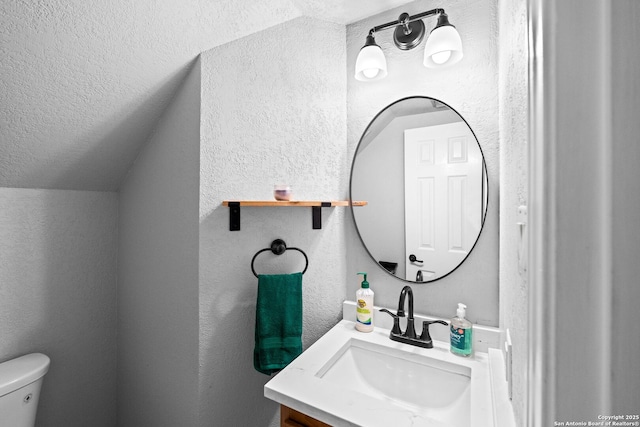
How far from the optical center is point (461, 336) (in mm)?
1154

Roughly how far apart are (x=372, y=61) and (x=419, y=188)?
0.59 metres

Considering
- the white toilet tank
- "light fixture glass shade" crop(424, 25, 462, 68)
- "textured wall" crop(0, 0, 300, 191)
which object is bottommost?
the white toilet tank

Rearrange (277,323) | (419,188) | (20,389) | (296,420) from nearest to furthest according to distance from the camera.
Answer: (296,420), (20,389), (277,323), (419,188)

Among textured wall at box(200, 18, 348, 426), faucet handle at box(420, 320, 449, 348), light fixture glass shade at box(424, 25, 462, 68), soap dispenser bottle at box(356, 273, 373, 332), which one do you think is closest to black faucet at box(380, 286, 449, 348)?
faucet handle at box(420, 320, 449, 348)

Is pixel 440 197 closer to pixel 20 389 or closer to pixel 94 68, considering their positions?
pixel 94 68

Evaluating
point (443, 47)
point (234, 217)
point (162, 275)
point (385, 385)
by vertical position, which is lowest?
point (385, 385)

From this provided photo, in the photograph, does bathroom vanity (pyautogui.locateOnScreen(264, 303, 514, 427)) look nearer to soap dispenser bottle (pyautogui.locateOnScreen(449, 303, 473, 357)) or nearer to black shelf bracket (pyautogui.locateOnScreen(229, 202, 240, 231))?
soap dispenser bottle (pyautogui.locateOnScreen(449, 303, 473, 357))

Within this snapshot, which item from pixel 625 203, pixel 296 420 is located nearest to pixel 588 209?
pixel 625 203

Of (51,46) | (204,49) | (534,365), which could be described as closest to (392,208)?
(204,49)

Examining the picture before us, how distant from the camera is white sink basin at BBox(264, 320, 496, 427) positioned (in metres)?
0.85

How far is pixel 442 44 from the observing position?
3.89 ft

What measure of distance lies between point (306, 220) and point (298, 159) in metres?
0.27

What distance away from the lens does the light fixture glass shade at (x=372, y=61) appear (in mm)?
1342

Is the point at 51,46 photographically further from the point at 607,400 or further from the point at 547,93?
the point at 607,400
